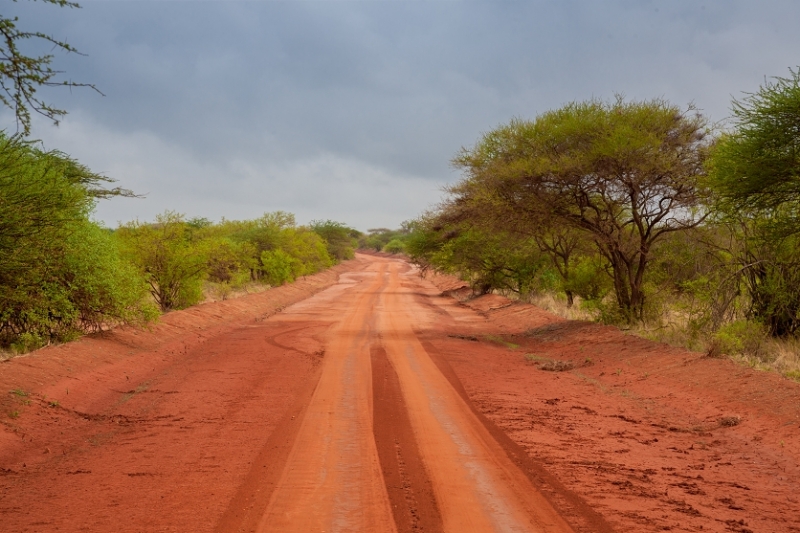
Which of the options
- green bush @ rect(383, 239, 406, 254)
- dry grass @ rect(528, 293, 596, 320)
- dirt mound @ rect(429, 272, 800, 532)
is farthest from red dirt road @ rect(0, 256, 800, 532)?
green bush @ rect(383, 239, 406, 254)

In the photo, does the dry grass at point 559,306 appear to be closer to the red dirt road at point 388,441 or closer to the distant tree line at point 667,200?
the distant tree line at point 667,200

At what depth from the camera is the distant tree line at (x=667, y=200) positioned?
42.4 ft

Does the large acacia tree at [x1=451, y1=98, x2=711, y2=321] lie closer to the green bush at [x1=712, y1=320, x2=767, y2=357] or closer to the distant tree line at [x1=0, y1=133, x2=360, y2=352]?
the green bush at [x1=712, y1=320, x2=767, y2=357]

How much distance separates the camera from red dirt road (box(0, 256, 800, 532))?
19.9 ft

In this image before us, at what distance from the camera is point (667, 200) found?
1920 centimetres

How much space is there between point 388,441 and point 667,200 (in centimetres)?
1380

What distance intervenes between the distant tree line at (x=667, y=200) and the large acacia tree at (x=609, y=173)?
1.5 inches

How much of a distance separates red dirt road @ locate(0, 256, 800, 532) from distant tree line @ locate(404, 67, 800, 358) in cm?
269

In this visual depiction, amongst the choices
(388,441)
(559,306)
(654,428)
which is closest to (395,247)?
(559,306)

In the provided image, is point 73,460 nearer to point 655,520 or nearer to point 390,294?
point 655,520

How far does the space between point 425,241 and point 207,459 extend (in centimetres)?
3593

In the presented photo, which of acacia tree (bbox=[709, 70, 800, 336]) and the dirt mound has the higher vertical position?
acacia tree (bbox=[709, 70, 800, 336])

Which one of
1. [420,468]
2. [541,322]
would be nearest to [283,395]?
[420,468]

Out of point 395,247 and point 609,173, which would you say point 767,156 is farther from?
point 395,247
